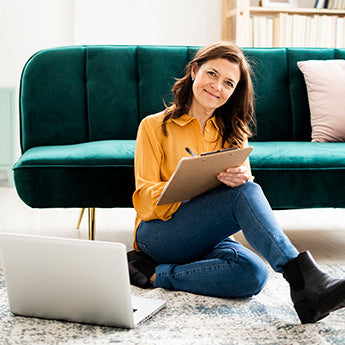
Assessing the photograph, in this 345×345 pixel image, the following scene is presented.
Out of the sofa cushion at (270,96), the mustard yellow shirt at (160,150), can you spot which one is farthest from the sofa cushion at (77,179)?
the sofa cushion at (270,96)

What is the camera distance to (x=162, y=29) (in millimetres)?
4047

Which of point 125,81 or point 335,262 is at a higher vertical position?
point 125,81

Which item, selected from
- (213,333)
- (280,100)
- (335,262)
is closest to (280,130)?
(280,100)

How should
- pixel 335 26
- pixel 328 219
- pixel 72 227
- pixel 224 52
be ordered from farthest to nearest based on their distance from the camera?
1. pixel 335 26
2. pixel 328 219
3. pixel 72 227
4. pixel 224 52

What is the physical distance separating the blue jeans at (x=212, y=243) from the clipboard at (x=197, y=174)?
1.6 inches

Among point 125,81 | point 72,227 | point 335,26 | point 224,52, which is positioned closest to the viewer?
point 224,52

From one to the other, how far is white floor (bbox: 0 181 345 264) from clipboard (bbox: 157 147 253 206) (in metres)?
0.81

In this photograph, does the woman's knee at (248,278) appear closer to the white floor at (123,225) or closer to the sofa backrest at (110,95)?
the white floor at (123,225)

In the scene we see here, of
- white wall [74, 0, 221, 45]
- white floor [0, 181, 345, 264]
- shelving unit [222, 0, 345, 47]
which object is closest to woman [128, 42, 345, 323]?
white floor [0, 181, 345, 264]

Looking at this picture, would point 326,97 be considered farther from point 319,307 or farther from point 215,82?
point 319,307

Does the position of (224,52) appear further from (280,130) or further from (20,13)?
(20,13)

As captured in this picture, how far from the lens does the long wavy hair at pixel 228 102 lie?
1.82 metres

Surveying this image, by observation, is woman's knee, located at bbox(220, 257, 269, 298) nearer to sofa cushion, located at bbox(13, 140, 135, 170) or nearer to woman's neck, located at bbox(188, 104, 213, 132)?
woman's neck, located at bbox(188, 104, 213, 132)

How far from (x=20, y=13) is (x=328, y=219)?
8.33 feet
